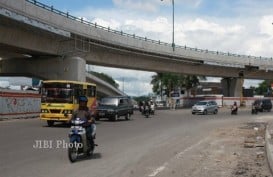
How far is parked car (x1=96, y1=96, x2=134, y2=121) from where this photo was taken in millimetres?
39219

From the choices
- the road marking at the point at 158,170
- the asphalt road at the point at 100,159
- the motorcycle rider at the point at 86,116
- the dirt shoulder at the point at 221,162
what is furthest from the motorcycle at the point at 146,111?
the road marking at the point at 158,170

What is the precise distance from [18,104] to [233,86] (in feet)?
203

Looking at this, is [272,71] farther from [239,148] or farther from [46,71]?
[239,148]

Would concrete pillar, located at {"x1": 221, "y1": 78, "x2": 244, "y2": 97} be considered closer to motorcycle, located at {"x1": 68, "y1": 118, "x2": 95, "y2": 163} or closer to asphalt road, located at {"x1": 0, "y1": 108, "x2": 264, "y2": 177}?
asphalt road, located at {"x1": 0, "y1": 108, "x2": 264, "y2": 177}

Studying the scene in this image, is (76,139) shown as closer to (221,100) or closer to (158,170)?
(158,170)

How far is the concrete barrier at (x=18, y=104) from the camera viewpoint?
1502 inches

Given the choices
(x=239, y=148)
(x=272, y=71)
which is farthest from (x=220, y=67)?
(x=239, y=148)

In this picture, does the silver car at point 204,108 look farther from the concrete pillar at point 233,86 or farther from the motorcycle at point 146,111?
the concrete pillar at point 233,86

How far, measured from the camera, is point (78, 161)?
14.0 meters

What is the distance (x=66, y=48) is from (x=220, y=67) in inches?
1641

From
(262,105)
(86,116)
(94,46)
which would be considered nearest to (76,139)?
(86,116)

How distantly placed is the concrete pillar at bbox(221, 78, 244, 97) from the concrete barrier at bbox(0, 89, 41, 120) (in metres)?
57.3

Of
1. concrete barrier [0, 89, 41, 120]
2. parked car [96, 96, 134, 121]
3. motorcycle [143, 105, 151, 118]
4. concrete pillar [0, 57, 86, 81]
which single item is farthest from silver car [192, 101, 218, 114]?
concrete barrier [0, 89, 41, 120]

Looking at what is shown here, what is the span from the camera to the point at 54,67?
51562 mm
